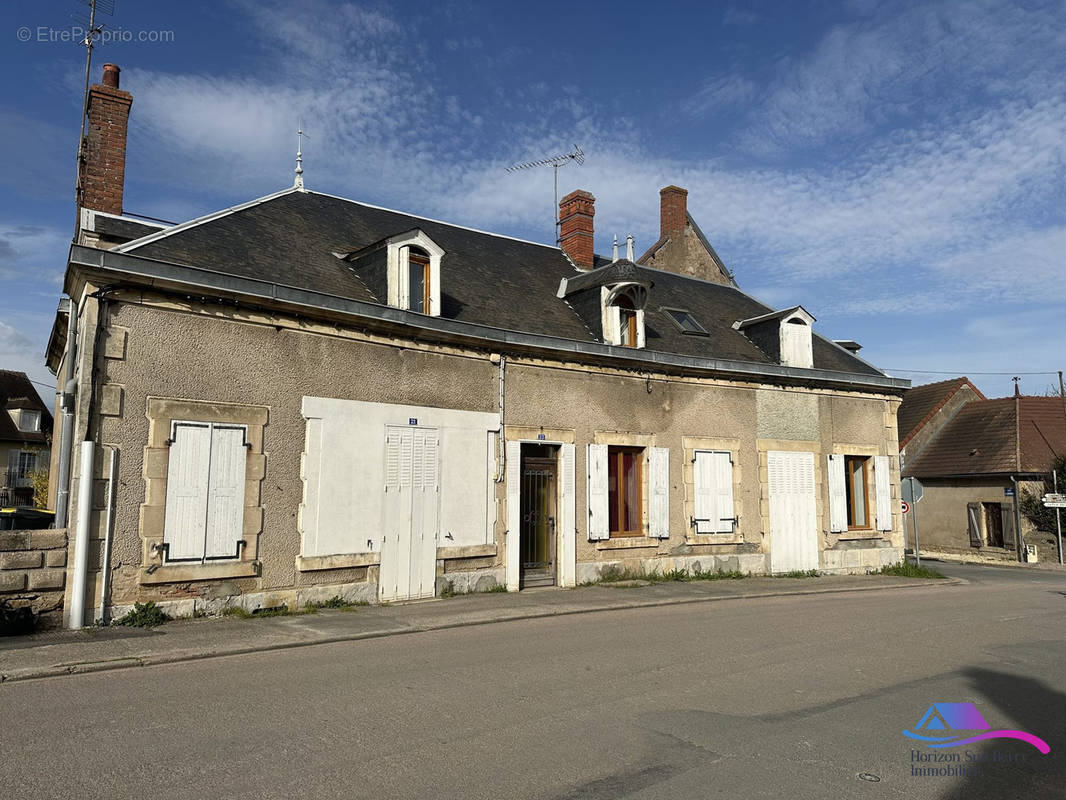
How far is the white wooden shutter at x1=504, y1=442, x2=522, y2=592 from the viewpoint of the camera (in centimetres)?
1304

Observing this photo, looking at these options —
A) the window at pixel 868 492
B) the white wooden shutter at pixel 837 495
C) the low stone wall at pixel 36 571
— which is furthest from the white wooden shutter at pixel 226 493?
the window at pixel 868 492

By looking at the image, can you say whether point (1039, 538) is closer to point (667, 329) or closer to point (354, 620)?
point (667, 329)

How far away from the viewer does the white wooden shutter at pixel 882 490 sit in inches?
728

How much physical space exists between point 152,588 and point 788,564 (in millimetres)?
12470

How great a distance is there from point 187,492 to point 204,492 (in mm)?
198

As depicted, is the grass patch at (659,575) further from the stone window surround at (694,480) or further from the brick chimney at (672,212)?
the brick chimney at (672,212)

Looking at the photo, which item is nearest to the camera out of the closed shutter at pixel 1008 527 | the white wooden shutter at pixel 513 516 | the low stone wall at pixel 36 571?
the low stone wall at pixel 36 571

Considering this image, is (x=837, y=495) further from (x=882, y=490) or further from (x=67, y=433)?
(x=67, y=433)

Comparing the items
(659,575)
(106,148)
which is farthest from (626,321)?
(106,148)

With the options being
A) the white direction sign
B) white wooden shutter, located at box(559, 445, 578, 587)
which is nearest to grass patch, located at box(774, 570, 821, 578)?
white wooden shutter, located at box(559, 445, 578, 587)

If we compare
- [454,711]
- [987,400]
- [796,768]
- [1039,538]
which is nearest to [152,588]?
[454,711]

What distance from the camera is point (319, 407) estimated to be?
11.0 m

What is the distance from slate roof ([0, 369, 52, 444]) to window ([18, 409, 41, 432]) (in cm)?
26

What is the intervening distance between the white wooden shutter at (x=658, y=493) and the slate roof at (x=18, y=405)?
37364 mm
